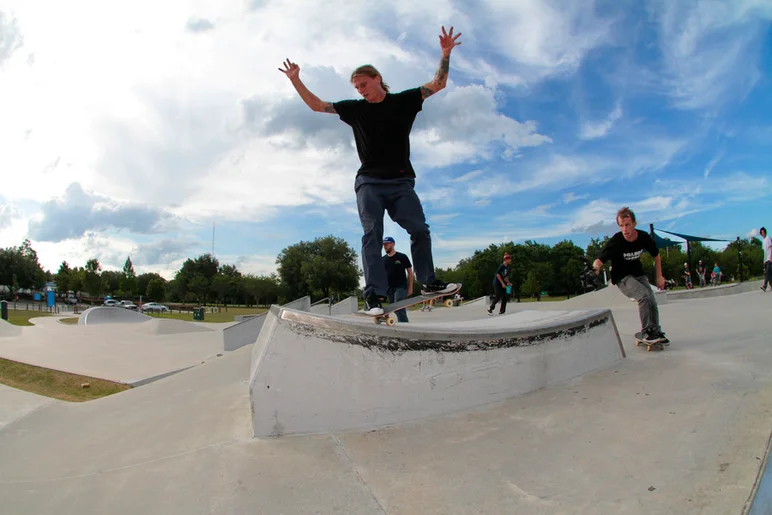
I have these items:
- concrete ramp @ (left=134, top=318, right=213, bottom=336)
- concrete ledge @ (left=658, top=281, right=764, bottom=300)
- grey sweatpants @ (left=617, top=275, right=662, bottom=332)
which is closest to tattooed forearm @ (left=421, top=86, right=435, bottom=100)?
grey sweatpants @ (left=617, top=275, right=662, bottom=332)

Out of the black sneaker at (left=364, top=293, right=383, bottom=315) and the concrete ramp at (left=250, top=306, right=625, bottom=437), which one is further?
the black sneaker at (left=364, top=293, right=383, bottom=315)

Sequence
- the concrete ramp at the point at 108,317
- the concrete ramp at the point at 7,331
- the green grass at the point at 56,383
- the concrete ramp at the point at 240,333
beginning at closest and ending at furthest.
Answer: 1. the green grass at the point at 56,383
2. the concrete ramp at the point at 240,333
3. the concrete ramp at the point at 7,331
4. the concrete ramp at the point at 108,317

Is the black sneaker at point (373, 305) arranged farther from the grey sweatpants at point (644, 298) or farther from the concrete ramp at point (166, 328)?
the concrete ramp at point (166, 328)

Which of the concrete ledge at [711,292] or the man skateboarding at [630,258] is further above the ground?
the man skateboarding at [630,258]

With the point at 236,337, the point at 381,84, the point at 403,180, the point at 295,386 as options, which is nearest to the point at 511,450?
the point at 295,386

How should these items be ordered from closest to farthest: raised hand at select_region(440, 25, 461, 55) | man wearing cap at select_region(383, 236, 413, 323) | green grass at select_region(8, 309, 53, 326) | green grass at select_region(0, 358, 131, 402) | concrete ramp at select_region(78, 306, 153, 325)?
1. raised hand at select_region(440, 25, 461, 55)
2. man wearing cap at select_region(383, 236, 413, 323)
3. green grass at select_region(0, 358, 131, 402)
4. concrete ramp at select_region(78, 306, 153, 325)
5. green grass at select_region(8, 309, 53, 326)

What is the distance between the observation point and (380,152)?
145 inches

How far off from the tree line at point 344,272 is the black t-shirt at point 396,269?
52199 mm

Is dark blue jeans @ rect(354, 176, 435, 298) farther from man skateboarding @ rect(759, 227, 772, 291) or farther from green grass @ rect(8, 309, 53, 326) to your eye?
green grass @ rect(8, 309, 53, 326)

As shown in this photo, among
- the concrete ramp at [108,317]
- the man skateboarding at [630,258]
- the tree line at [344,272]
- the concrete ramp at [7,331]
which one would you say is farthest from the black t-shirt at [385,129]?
the tree line at [344,272]

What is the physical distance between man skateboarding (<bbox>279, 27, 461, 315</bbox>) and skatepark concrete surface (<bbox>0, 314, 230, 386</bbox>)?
16.5 ft

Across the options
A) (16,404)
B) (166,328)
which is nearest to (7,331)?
(166,328)

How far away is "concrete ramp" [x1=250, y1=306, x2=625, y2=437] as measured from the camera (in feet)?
7.93

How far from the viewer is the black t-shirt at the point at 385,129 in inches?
145
